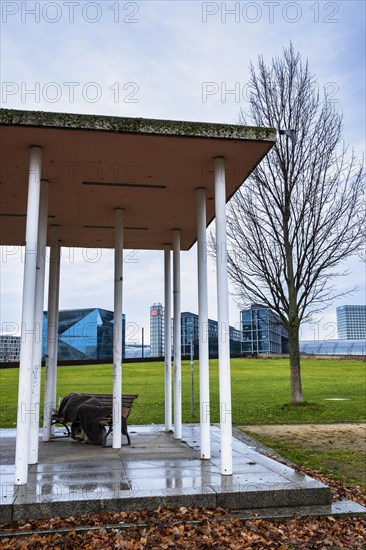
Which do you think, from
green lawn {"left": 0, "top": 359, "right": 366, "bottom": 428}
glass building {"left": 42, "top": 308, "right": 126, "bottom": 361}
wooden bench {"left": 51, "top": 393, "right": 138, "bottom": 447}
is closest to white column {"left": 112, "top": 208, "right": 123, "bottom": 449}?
Answer: wooden bench {"left": 51, "top": 393, "right": 138, "bottom": 447}

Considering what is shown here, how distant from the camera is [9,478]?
6.54 metres

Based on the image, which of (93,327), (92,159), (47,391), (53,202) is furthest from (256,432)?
(93,327)

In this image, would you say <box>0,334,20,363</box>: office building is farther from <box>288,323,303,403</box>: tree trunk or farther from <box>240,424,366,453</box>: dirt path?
<box>240,424,366,453</box>: dirt path

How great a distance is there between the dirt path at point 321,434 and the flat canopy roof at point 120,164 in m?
5.48

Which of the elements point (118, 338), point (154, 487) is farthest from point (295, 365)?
point (154, 487)

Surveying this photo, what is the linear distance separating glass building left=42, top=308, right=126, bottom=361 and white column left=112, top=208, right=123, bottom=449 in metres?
41.5

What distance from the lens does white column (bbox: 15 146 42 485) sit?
626 centimetres

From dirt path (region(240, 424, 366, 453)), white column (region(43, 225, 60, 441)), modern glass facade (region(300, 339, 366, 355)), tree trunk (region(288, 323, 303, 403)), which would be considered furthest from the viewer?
modern glass facade (region(300, 339, 366, 355))

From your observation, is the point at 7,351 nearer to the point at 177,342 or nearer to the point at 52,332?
the point at 52,332

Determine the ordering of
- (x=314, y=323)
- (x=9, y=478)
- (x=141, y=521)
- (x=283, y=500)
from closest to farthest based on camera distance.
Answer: (x=141, y=521) → (x=283, y=500) → (x=9, y=478) → (x=314, y=323)

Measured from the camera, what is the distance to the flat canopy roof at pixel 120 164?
21.6 feet

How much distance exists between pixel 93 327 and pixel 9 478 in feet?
152

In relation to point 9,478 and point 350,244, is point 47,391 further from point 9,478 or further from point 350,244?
point 350,244

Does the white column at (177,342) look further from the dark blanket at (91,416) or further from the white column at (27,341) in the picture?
the white column at (27,341)
